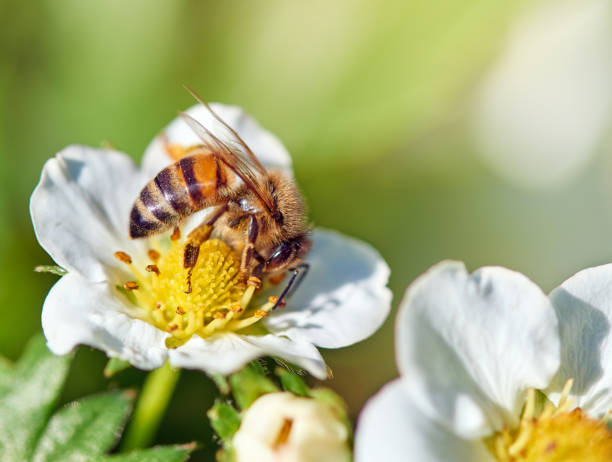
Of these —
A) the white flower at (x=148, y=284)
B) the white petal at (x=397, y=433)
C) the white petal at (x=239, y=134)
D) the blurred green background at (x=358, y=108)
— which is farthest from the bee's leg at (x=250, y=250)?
the blurred green background at (x=358, y=108)

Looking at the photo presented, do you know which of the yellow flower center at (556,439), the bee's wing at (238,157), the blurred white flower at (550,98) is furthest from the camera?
the blurred white flower at (550,98)

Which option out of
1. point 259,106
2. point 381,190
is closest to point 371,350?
point 381,190

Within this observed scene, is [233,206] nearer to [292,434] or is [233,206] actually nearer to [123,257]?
[123,257]

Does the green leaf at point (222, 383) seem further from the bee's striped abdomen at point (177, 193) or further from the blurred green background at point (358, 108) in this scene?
the blurred green background at point (358, 108)

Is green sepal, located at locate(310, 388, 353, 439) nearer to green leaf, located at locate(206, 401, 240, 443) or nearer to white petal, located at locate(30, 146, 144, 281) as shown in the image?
green leaf, located at locate(206, 401, 240, 443)

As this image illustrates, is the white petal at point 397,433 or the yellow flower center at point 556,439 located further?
the yellow flower center at point 556,439

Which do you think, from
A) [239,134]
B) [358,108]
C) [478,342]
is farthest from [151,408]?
[358,108]

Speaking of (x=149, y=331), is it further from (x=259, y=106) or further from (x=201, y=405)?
(x=259, y=106)
